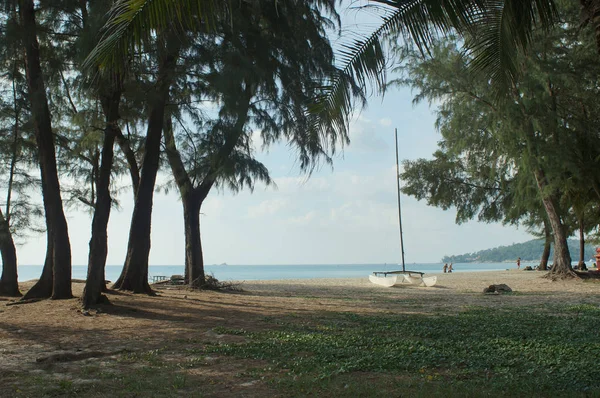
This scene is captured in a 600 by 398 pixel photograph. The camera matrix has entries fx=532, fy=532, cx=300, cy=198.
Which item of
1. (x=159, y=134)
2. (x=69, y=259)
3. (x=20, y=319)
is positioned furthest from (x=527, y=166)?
(x=20, y=319)

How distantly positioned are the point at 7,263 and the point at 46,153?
4672 mm

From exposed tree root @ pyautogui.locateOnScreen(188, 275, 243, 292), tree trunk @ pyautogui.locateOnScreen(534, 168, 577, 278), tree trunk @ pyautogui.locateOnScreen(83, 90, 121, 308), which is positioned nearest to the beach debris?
tree trunk @ pyautogui.locateOnScreen(534, 168, 577, 278)

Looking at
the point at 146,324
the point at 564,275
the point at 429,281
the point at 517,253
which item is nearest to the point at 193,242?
the point at 146,324

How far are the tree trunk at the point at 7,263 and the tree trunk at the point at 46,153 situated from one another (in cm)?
328

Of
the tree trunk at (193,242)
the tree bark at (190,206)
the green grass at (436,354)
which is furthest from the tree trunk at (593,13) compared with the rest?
the tree trunk at (193,242)

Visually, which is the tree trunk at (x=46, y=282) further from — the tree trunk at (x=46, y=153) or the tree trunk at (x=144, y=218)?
the tree trunk at (x=144, y=218)

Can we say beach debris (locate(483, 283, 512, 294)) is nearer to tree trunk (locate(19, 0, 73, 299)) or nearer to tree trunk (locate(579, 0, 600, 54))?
tree trunk (locate(19, 0, 73, 299))

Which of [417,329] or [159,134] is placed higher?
[159,134]

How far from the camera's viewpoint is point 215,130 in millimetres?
13469

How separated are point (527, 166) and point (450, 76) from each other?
482 centimetres

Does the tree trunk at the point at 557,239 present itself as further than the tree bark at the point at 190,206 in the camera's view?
Yes

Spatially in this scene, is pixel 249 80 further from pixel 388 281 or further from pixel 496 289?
pixel 388 281

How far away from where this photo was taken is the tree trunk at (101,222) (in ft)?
35.3

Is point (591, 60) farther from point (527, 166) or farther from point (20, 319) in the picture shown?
point (20, 319)
